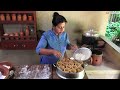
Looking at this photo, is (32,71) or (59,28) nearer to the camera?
(32,71)

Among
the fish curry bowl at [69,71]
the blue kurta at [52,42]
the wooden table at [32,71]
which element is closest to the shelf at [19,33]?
the blue kurta at [52,42]

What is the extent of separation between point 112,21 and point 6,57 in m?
1.92

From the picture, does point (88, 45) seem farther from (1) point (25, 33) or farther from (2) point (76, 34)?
(1) point (25, 33)

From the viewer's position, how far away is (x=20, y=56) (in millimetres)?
2576

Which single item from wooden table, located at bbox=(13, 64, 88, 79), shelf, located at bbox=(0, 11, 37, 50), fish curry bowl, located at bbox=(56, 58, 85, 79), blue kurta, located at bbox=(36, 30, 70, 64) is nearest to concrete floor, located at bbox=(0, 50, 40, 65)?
shelf, located at bbox=(0, 11, 37, 50)

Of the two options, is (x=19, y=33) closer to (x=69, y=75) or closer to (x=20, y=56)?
(x=20, y=56)

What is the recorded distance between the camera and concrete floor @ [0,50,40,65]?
247cm

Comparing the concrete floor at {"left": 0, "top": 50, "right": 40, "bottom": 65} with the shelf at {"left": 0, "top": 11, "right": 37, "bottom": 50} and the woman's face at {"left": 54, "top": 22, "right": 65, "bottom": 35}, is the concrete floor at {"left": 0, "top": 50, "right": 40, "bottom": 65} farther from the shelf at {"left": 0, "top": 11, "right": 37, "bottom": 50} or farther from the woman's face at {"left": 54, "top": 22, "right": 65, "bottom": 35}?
the woman's face at {"left": 54, "top": 22, "right": 65, "bottom": 35}

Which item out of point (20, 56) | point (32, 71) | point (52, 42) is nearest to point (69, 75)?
point (32, 71)

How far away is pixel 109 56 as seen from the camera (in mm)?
1810

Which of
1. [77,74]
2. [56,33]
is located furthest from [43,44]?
[77,74]

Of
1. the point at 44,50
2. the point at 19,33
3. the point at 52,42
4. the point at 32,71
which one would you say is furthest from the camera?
the point at 19,33

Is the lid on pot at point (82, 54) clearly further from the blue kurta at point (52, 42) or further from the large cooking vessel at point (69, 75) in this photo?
the large cooking vessel at point (69, 75)
